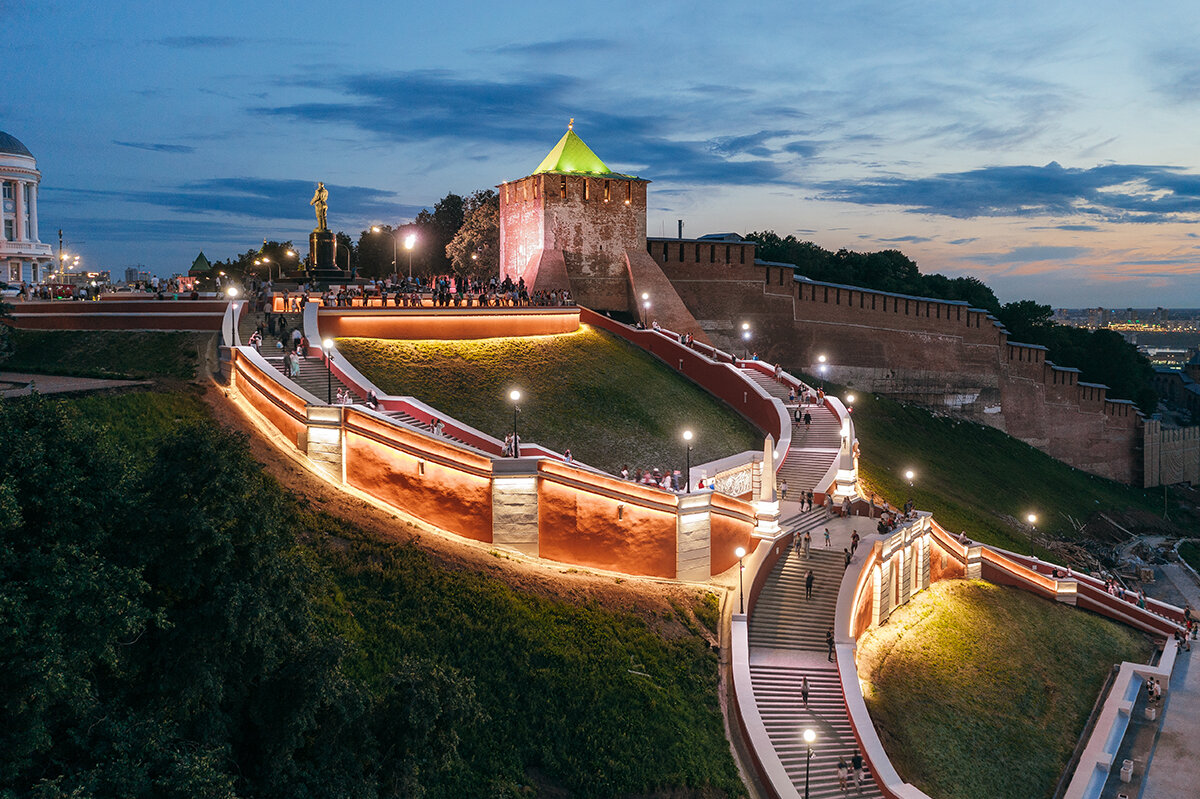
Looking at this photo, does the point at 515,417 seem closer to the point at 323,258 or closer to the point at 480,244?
the point at 323,258

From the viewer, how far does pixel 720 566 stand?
58.1ft

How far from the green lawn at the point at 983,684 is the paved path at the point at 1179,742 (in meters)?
1.10

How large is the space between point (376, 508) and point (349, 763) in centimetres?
680

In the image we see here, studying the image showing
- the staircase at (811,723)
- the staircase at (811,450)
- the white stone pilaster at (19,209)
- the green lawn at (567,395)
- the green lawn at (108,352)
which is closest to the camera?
the staircase at (811,723)

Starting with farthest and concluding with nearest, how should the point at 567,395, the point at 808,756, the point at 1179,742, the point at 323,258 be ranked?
the point at 323,258
the point at 567,395
the point at 1179,742
the point at 808,756

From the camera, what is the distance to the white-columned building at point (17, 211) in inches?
1714

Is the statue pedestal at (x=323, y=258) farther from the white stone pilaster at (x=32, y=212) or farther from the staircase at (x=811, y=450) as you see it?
the white stone pilaster at (x=32, y=212)

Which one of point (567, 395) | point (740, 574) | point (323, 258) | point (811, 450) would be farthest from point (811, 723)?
point (323, 258)

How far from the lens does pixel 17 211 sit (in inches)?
1740

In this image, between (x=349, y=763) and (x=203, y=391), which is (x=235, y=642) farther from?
(x=203, y=391)

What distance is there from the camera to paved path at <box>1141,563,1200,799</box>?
17547 mm

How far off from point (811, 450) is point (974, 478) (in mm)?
13644

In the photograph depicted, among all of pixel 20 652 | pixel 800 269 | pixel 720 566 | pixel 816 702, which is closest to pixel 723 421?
pixel 720 566

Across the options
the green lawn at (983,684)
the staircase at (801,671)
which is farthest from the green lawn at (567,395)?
the green lawn at (983,684)
